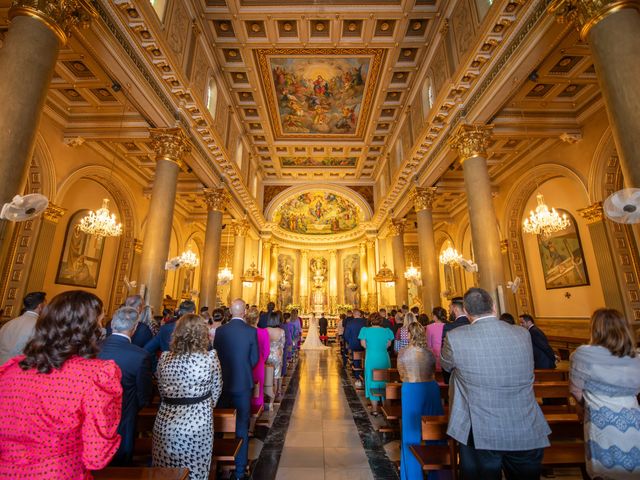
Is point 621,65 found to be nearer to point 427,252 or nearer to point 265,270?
point 427,252

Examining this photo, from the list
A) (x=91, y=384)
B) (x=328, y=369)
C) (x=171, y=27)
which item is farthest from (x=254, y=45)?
(x=91, y=384)

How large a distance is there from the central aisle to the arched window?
936cm

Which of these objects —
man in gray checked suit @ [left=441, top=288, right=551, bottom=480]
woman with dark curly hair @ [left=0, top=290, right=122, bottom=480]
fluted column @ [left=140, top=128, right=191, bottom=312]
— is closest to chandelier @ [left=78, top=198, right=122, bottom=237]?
fluted column @ [left=140, top=128, right=191, bottom=312]

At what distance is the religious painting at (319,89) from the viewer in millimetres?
11487

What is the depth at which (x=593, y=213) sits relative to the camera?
30.6 feet

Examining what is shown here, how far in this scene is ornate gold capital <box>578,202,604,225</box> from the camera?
916 centimetres

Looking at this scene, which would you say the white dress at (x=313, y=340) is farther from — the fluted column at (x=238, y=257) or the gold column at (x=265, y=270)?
the gold column at (x=265, y=270)

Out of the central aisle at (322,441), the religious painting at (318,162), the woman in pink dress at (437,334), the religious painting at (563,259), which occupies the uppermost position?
the religious painting at (318,162)

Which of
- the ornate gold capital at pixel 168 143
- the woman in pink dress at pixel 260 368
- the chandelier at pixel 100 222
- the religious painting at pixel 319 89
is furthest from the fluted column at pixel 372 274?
the woman in pink dress at pixel 260 368

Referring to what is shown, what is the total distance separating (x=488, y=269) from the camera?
23.8 ft

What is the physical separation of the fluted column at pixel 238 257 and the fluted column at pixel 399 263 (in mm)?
7465

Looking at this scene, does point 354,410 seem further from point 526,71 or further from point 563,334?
point 563,334

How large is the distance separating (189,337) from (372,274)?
18442mm

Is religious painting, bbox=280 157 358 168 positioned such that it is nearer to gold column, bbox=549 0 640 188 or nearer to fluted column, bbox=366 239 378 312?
fluted column, bbox=366 239 378 312
